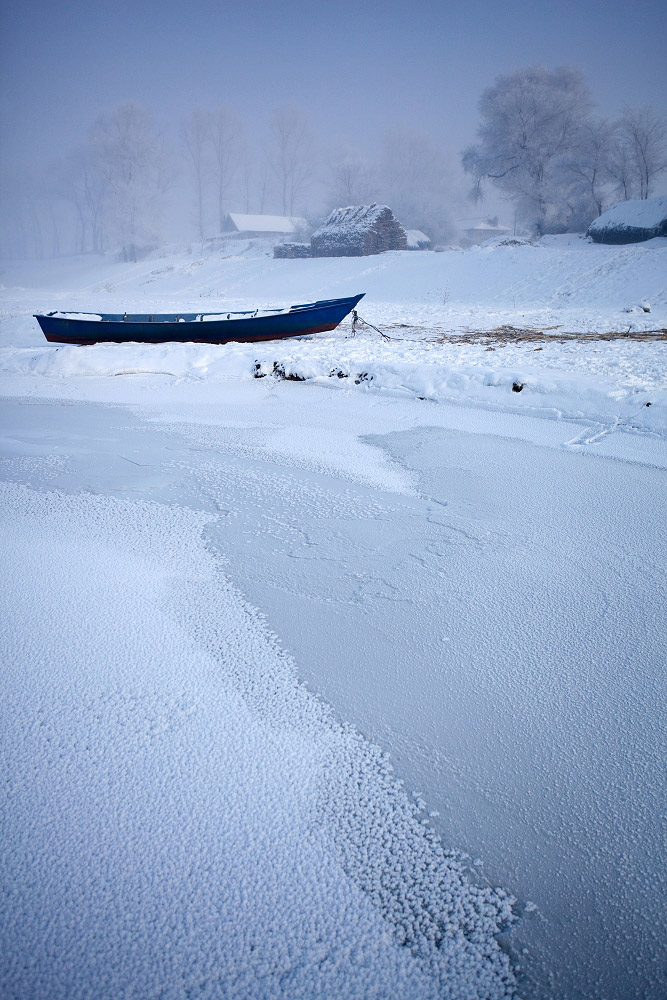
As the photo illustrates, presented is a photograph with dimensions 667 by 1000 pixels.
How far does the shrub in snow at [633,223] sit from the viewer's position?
805 inches

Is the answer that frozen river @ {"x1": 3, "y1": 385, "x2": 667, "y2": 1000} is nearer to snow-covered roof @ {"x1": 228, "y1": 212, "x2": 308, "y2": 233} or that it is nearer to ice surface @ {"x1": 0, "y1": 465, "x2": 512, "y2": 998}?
ice surface @ {"x1": 0, "y1": 465, "x2": 512, "y2": 998}

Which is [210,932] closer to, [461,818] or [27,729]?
[461,818]

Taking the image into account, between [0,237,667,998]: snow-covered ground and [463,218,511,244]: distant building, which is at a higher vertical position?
[463,218,511,244]: distant building

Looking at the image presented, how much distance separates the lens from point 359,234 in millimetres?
26375

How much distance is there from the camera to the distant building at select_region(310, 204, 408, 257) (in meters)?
26.5

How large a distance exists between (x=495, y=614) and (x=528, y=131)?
3584 centimetres

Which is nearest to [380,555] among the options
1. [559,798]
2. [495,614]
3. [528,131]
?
[495,614]

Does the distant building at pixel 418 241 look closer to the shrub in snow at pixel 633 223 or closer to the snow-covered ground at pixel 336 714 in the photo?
the shrub in snow at pixel 633 223

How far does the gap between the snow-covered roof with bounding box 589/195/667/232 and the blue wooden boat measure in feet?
54.9

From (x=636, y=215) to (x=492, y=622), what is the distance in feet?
81.4

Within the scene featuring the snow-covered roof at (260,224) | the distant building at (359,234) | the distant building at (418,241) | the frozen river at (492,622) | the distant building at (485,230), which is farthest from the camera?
the distant building at (485,230)

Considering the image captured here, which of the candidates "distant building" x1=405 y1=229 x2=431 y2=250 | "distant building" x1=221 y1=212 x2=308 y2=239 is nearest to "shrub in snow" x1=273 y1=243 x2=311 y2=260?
"distant building" x1=405 y1=229 x2=431 y2=250

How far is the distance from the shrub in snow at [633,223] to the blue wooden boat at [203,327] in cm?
1652

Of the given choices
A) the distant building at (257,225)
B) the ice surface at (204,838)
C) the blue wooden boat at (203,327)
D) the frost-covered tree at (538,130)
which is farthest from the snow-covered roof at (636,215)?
the distant building at (257,225)
